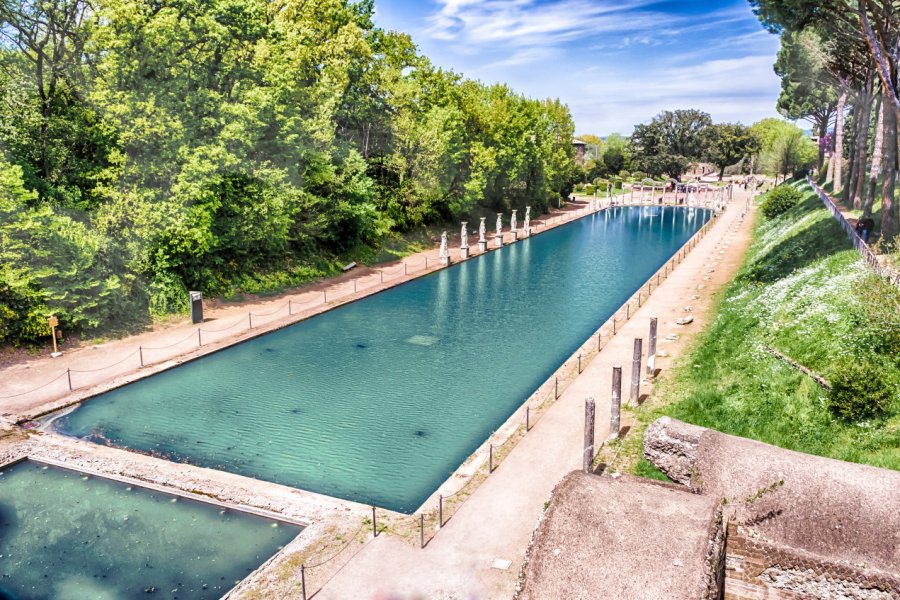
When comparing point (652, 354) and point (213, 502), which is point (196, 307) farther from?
point (652, 354)

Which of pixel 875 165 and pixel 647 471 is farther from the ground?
pixel 875 165

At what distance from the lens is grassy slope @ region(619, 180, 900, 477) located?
18109mm

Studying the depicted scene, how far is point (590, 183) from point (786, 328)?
355 ft

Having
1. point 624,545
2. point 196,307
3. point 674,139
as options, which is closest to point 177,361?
point 196,307

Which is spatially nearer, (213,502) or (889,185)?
(213,502)

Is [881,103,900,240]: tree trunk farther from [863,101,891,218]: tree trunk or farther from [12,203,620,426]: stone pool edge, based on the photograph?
[12,203,620,426]: stone pool edge

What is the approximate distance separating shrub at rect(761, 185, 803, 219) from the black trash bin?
188ft

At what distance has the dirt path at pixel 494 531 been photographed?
44.9ft

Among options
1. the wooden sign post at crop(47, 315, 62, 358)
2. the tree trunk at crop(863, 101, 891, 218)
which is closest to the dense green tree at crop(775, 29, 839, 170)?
the tree trunk at crop(863, 101, 891, 218)

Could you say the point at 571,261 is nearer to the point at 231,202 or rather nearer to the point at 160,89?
the point at 231,202

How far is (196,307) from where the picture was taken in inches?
1314

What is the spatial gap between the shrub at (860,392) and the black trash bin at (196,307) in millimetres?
28368

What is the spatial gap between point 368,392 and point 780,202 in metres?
56.1

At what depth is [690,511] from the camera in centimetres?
1106
